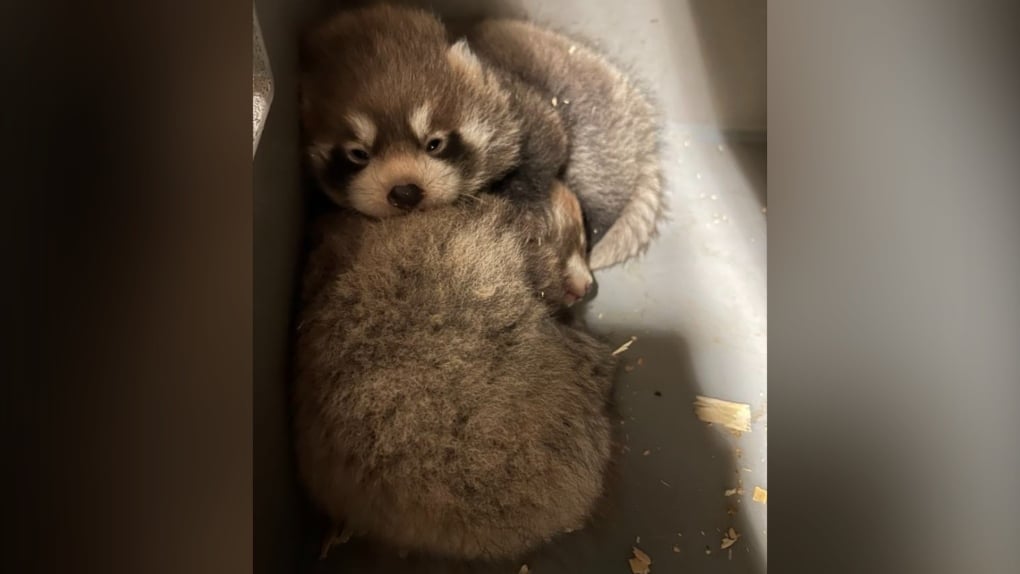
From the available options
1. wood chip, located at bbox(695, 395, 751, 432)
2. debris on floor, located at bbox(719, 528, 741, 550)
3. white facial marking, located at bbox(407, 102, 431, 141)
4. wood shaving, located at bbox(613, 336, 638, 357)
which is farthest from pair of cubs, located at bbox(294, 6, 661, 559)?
debris on floor, located at bbox(719, 528, 741, 550)

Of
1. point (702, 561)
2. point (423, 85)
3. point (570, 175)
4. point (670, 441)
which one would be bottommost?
point (702, 561)

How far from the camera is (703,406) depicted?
5.28 ft

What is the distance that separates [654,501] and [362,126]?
1.00 metres

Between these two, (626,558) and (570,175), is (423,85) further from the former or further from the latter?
(626,558)

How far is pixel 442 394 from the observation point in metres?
1.12

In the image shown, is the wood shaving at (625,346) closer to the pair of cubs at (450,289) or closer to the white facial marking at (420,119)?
the pair of cubs at (450,289)

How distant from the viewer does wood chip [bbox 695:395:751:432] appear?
5.21 feet

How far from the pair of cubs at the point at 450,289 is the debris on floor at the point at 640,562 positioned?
0.29m

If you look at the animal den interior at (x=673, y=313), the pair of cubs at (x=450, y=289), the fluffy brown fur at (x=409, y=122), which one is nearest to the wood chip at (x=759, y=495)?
the animal den interior at (x=673, y=313)

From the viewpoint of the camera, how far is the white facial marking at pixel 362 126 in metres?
1.29

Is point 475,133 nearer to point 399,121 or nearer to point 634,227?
point 399,121
